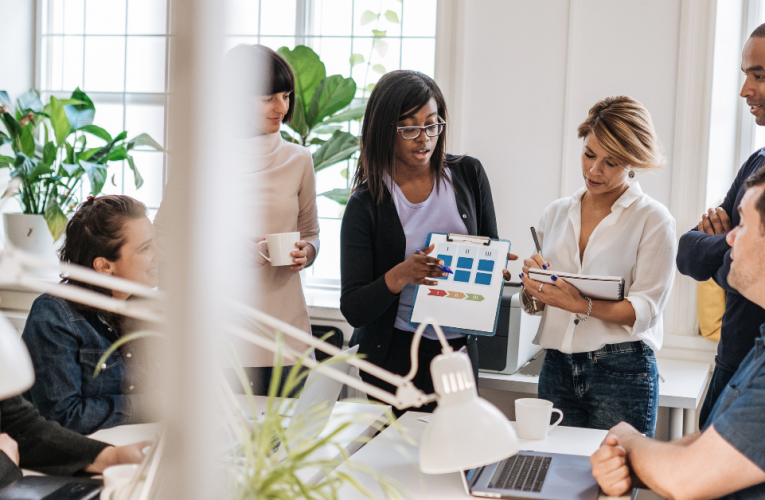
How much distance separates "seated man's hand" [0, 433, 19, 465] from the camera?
1309 mm

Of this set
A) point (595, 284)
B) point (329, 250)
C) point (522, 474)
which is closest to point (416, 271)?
point (595, 284)

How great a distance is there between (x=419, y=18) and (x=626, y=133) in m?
2.05

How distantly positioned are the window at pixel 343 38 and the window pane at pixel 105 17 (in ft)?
3.53

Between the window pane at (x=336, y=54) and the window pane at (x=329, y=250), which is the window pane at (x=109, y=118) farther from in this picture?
Answer: the window pane at (x=329, y=250)

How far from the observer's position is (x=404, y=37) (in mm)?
3787

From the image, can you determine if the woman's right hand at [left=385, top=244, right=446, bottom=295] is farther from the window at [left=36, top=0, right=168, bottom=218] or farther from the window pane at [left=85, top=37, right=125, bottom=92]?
the window pane at [left=85, top=37, right=125, bottom=92]

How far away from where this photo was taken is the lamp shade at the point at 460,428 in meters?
0.69

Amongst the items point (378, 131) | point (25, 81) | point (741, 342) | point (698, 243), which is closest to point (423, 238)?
point (378, 131)

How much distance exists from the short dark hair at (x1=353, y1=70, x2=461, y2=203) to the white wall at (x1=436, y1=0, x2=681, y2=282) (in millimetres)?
1304

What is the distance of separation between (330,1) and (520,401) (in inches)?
114

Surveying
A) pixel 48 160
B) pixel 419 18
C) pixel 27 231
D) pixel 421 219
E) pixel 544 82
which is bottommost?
pixel 27 231

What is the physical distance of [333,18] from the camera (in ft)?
12.7

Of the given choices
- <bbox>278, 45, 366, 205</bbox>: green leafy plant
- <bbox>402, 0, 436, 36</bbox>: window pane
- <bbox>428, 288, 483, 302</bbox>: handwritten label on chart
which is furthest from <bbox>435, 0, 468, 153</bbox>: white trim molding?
<bbox>428, 288, 483, 302</bbox>: handwritten label on chart

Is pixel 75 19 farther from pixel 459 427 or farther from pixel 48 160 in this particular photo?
pixel 459 427
